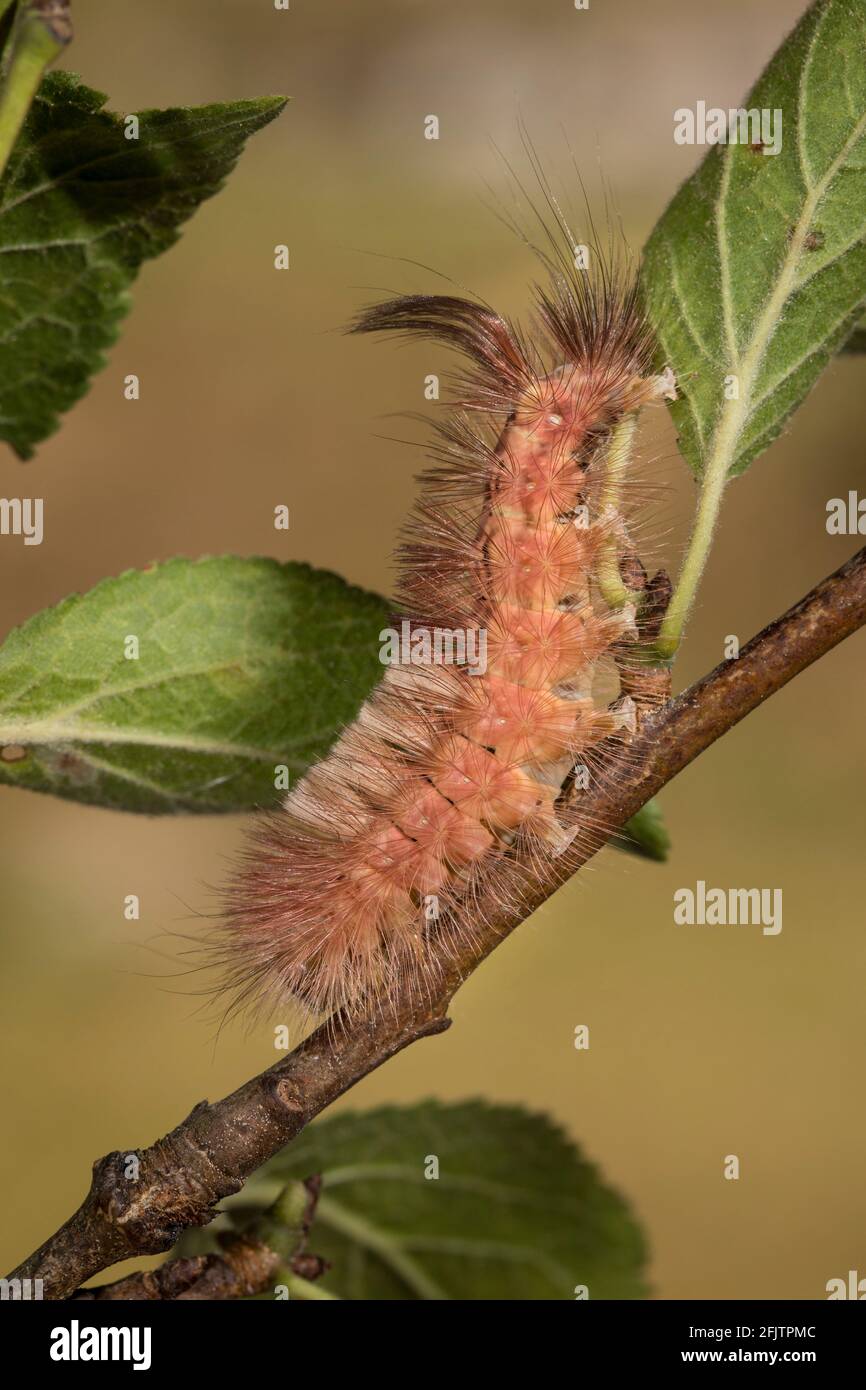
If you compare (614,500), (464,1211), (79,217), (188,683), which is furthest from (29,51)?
(464,1211)

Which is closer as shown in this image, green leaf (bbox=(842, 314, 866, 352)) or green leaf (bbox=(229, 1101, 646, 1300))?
green leaf (bbox=(842, 314, 866, 352))

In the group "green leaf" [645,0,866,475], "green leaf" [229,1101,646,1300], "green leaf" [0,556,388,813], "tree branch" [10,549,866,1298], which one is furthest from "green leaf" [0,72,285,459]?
"green leaf" [229,1101,646,1300]

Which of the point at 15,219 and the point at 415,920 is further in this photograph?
the point at 415,920

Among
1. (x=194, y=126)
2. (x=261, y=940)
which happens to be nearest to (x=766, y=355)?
(x=194, y=126)

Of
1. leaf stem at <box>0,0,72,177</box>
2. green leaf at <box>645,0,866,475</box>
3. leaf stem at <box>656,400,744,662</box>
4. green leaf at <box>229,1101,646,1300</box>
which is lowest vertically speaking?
green leaf at <box>229,1101,646,1300</box>

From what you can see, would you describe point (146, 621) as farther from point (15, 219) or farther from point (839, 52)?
point (839, 52)

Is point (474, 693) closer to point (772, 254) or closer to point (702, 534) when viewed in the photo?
point (702, 534)

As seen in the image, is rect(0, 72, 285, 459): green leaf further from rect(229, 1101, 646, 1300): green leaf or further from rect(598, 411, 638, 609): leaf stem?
rect(229, 1101, 646, 1300): green leaf
